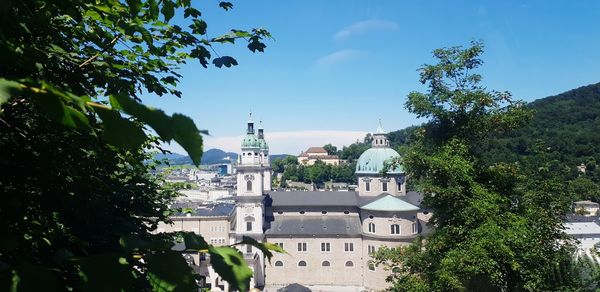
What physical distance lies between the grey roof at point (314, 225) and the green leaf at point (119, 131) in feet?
157

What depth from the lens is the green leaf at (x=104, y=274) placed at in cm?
136

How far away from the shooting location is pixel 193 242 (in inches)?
66.9

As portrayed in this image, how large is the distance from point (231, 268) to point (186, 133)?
580mm

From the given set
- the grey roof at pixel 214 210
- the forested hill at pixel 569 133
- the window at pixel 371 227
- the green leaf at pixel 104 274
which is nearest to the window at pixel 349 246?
the window at pixel 371 227

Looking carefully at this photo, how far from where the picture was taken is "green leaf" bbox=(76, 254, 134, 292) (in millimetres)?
1364

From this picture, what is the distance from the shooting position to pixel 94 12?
399 cm

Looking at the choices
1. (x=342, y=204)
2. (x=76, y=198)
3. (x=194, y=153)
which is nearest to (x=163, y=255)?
(x=194, y=153)

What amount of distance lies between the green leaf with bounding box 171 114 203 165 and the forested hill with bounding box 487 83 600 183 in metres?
82.6

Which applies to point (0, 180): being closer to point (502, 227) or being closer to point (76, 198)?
point (76, 198)

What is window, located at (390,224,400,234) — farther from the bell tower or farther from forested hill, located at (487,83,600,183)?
forested hill, located at (487,83,600,183)

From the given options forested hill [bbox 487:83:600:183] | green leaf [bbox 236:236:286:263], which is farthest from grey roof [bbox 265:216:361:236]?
green leaf [bbox 236:236:286:263]

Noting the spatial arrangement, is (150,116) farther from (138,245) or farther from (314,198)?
(314,198)

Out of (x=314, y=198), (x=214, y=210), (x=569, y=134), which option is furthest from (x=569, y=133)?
(x=214, y=210)

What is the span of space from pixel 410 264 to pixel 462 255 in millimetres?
2658
